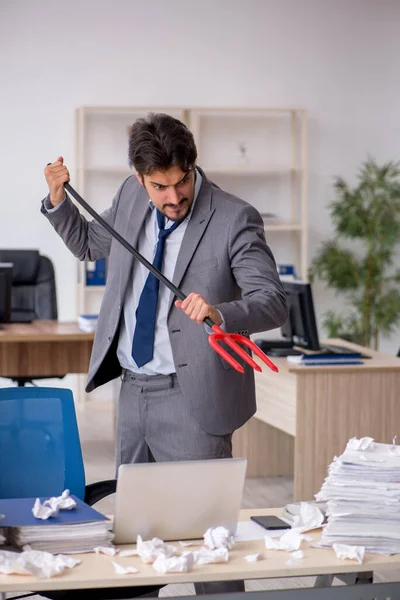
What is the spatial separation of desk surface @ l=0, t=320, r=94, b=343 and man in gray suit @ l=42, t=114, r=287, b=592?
7.75 ft

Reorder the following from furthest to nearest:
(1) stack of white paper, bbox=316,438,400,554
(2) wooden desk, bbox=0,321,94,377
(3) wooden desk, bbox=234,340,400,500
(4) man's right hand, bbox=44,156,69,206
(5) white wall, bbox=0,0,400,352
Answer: (5) white wall, bbox=0,0,400,352 → (2) wooden desk, bbox=0,321,94,377 → (3) wooden desk, bbox=234,340,400,500 → (4) man's right hand, bbox=44,156,69,206 → (1) stack of white paper, bbox=316,438,400,554

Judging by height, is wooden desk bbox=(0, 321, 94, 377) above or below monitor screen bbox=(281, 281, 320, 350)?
below

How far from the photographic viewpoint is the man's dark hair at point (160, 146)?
2.33 meters

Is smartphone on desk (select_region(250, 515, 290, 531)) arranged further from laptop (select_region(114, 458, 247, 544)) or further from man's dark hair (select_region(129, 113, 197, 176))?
man's dark hair (select_region(129, 113, 197, 176))

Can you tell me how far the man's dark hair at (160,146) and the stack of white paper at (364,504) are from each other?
84cm

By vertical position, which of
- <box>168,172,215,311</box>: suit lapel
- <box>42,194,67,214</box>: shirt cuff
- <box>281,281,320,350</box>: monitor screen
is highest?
<box>42,194,67,214</box>: shirt cuff

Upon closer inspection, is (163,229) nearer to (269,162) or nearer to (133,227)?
(133,227)

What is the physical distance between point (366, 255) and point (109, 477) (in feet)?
10.6

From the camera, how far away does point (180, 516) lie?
76.7 inches

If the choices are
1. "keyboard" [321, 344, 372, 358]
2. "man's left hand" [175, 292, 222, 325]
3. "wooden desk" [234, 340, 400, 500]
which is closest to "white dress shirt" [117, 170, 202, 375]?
"man's left hand" [175, 292, 222, 325]

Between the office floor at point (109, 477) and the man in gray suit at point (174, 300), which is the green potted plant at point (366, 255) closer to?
the office floor at point (109, 477)

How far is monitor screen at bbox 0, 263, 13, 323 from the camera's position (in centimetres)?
502

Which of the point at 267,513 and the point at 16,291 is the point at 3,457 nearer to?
the point at 267,513

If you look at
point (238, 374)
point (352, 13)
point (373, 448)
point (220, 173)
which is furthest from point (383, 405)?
point (352, 13)
